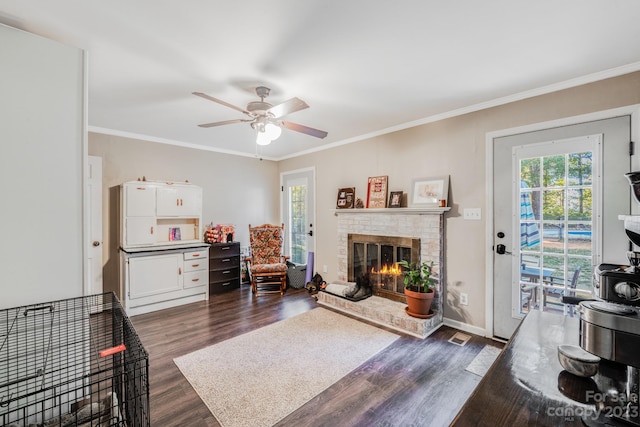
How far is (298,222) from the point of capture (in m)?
5.51

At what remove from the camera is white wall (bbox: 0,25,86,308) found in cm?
158

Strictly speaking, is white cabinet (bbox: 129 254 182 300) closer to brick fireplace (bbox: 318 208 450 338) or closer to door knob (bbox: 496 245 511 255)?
brick fireplace (bbox: 318 208 450 338)

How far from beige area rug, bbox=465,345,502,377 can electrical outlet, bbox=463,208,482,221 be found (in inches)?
52.2

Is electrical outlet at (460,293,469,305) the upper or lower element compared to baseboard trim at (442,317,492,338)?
upper

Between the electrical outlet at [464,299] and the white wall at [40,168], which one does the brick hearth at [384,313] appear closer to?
the electrical outlet at [464,299]

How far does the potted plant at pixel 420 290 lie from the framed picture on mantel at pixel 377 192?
0.98m

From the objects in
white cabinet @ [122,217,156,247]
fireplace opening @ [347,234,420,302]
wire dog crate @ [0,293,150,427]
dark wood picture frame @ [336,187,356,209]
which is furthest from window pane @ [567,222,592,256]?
white cabinet @ [122,217,156,247]

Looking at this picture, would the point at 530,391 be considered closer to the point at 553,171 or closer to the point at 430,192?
the point at 553,171

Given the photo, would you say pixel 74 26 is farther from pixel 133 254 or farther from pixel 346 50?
pixel 133 254

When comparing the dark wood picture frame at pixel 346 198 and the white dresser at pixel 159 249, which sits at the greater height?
the dark wood picture frame at pixel 346 198

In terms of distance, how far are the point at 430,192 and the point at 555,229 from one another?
125 cm

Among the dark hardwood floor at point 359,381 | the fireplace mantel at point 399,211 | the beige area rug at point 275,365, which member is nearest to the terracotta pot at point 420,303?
the dark hardwood floor at point 359,381

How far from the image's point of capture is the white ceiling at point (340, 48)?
5.19 ft

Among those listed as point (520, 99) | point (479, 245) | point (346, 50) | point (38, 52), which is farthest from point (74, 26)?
point (479, 245)
